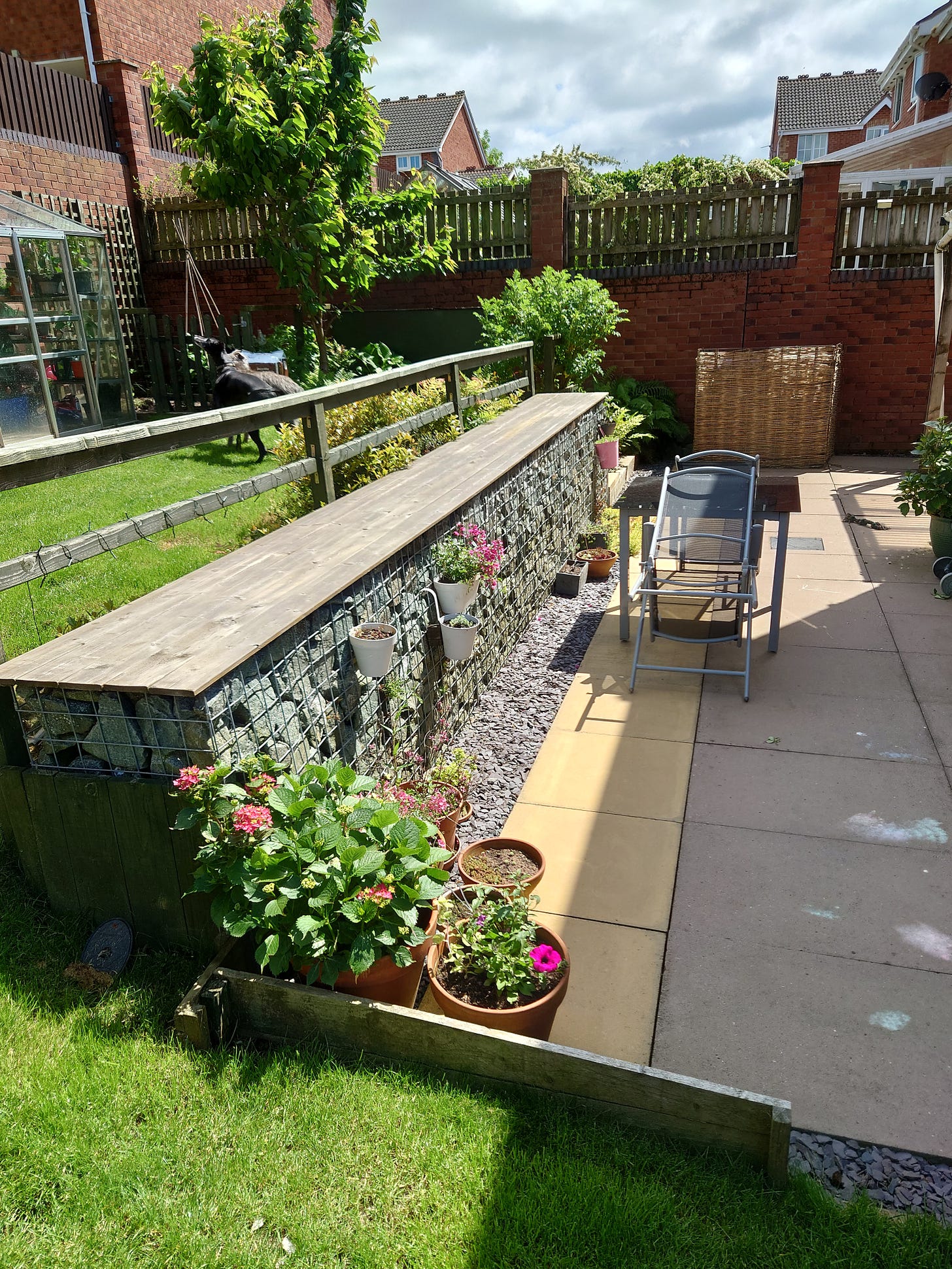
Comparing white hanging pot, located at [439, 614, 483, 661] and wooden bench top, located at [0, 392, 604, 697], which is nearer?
wooden bench top, located at [0, 392, 604, 697]

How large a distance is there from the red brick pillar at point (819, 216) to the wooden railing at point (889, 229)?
0.19m

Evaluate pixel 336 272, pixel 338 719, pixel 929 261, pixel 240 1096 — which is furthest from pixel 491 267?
pixel 240 1096

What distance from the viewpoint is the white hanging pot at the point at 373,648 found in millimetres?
3098

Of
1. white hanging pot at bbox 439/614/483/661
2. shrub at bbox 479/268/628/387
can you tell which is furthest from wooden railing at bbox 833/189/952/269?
white hanging pot at bbox 439/614/483/661

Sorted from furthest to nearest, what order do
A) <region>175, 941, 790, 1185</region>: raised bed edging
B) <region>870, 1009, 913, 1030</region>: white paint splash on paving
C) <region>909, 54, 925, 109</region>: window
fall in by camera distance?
<region>909, 54, 925, 109</region>: window → <region>870, 1009, 913, 1030</region>: white paint splash on paving → <region>175, 941, 790, 1185</region>: raised bed edging

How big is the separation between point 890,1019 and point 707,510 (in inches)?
134

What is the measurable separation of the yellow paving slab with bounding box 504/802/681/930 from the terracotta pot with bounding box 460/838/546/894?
0.07m

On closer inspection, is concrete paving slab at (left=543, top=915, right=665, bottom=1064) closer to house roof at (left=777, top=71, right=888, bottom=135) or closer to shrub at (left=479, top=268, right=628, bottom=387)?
shrub at (left=479, top=268, right=628, bottom=387)

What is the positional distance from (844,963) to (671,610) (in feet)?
11.2

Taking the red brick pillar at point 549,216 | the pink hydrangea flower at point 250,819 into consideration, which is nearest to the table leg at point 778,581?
the pink hydrangea flower at point 250,819

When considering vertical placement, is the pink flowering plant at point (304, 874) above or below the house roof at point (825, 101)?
below

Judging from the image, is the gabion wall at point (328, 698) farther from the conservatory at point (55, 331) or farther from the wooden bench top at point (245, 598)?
the conservatory at point (55, 331)

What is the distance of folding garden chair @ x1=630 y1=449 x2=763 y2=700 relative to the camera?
5062 mm

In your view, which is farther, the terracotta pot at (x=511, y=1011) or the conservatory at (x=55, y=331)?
the conservatory at (x=55, y=331)
